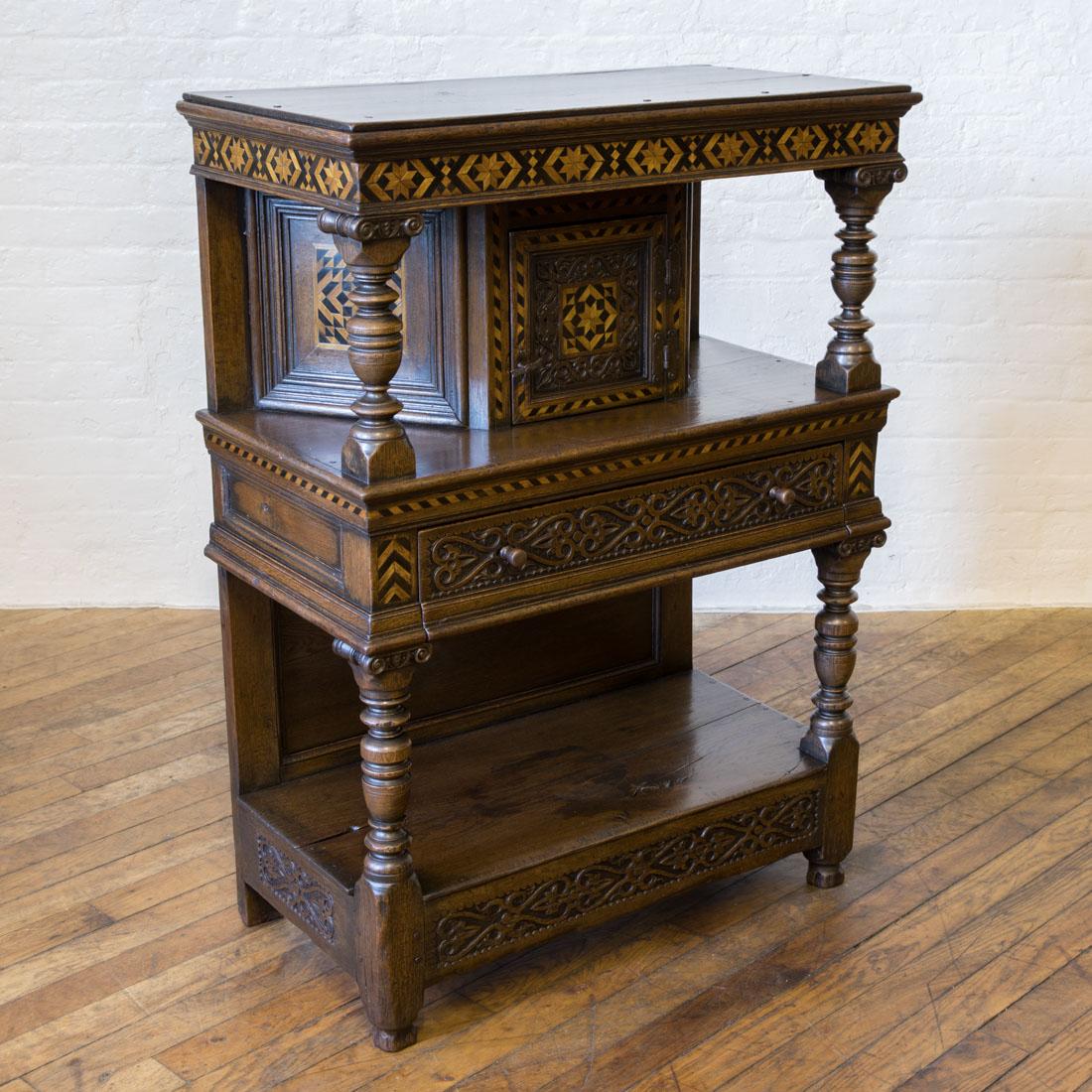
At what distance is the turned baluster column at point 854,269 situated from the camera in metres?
2.93

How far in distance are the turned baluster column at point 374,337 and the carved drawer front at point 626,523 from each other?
0.15m

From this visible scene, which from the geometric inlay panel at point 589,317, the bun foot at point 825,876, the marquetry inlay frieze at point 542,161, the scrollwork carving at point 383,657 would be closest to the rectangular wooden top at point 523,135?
the marquetry inlay frieze at point 542,161

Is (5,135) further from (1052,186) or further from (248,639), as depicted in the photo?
(1052,186)

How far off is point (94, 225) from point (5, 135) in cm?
31

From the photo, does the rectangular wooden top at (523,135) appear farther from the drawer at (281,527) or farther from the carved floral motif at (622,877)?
the carved floral motif at (622,877)

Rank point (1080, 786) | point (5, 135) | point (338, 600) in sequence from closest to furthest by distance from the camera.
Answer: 1. point (338, 600)
2. point (1080, 786)
3. point (5, 135)

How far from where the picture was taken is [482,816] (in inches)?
121

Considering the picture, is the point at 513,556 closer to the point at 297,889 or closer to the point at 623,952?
the point at 297,889

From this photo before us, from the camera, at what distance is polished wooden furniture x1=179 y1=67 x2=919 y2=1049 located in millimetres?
2553

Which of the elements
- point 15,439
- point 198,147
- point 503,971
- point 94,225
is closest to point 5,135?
point 94,225

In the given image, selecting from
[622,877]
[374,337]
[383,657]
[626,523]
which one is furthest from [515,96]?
[622,877]

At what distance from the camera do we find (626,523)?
111 inches

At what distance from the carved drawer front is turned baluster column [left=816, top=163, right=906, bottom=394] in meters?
0.14

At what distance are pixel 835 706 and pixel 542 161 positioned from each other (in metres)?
1.26
